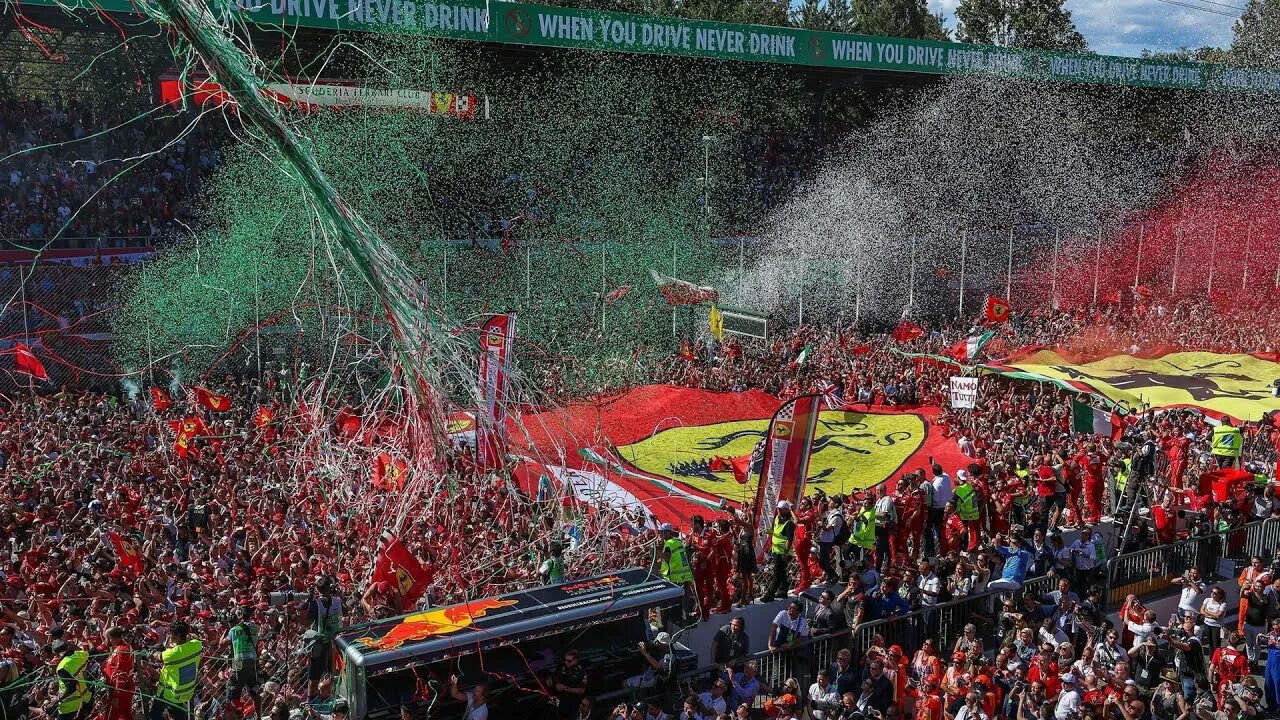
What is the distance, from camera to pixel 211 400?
47.1 feet

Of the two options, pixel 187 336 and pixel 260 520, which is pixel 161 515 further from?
pixel 187 336

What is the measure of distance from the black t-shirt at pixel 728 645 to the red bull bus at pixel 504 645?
59cm

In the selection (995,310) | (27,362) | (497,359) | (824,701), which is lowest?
(824,701)

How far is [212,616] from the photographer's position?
8.82m

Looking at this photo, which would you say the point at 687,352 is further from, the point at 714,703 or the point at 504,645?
the point at 504,645

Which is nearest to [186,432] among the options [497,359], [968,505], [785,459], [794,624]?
[785,459]

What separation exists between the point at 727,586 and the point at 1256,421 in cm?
997

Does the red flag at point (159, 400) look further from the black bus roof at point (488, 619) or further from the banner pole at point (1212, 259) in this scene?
the banner pole at point (1212, 259)

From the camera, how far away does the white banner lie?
15898 millimetres

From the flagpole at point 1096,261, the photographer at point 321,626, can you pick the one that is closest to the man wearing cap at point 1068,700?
the photographer at point 321,626

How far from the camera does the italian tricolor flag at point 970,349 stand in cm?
1855

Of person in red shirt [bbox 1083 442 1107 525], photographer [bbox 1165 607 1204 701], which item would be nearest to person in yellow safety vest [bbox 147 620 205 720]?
photographer [bbox 1165 607 1204 701]

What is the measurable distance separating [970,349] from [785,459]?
29.1 feet

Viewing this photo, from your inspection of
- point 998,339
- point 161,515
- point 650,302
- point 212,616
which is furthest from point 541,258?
point 212,616
